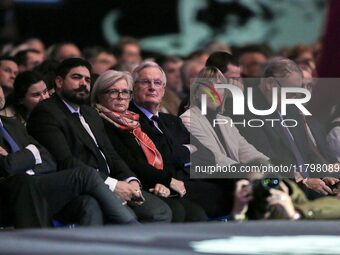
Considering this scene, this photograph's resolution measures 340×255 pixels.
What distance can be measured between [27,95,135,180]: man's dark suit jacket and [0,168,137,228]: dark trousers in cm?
32

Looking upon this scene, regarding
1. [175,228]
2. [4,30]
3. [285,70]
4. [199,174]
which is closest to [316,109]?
[285,70]

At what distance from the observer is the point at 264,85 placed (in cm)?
1102

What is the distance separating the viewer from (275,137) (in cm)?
1080

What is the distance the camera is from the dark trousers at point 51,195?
8.79 m

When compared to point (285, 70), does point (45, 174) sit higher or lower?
lower

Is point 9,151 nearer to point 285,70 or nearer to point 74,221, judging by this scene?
point 74,221

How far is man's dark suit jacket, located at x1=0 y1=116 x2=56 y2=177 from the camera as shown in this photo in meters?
9.09

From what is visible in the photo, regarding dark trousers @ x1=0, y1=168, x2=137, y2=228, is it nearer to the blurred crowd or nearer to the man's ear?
the blurred crowd

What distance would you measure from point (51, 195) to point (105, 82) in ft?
5.15

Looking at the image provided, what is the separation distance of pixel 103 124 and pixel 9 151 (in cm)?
98

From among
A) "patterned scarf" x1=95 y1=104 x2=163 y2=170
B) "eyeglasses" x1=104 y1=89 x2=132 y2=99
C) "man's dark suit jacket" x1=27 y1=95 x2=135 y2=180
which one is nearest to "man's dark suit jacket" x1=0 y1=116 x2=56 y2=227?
"man's dark suit jacket" x1=27 y1=95 x2=135 y2=180

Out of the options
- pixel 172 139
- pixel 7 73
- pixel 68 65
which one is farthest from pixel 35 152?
pixel 7 73

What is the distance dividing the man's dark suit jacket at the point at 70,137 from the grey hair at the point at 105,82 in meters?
0.39

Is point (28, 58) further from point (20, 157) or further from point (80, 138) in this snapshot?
point (20, 157)
